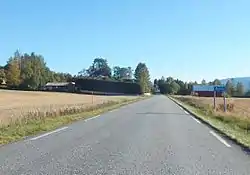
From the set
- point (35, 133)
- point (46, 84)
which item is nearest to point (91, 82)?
point (46, 84)

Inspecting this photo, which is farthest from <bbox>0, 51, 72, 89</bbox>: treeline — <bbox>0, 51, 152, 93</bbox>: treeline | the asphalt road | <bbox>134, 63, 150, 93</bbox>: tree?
the asphalt road

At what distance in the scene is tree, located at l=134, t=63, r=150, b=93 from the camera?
16473cm

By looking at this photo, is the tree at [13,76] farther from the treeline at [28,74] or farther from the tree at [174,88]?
the tree at [174,88]

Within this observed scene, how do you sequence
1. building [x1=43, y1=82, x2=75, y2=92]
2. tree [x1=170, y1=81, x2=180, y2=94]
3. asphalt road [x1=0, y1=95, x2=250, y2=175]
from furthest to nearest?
tree [x1=170, y1=81, x2=180, y2=94], building [x1=43, y1=82, x2=75, y2=92], asphalt road [x1=0, y1=95, x2=250, y2=175]

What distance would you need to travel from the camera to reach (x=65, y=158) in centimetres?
888

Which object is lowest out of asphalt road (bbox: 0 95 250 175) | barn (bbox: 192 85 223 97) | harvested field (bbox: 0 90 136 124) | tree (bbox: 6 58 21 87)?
asphalt road (bbox: 0 95 250 175)

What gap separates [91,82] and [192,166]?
152m

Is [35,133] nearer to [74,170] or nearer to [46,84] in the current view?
[74,170]

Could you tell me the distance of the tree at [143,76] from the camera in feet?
540

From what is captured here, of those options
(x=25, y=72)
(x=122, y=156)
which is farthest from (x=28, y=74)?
(x=122, y=156)

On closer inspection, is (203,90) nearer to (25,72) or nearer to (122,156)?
(25,72)

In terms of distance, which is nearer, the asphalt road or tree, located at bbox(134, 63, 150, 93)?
the asphalt road

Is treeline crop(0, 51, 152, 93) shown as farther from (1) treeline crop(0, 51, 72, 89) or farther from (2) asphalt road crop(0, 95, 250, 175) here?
(2) asphalt road crop(0, 95, 250, 175)

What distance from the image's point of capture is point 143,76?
17150cm
